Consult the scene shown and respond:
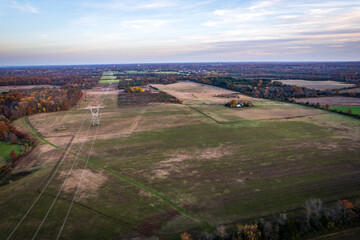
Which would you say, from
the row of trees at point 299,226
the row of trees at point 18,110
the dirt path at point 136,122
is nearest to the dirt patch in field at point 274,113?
the dirt path at point 136,122

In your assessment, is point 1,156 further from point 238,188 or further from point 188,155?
point 238,188

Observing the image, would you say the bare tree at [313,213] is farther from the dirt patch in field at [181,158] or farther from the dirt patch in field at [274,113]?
the dirt patch in field at [274,113]

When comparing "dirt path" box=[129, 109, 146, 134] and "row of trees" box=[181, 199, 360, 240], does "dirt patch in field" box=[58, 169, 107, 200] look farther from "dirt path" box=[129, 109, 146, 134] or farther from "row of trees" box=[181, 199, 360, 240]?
"dirt path" box=[129, 109, 146, 134]

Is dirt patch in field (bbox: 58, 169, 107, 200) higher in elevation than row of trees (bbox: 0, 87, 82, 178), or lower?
lower

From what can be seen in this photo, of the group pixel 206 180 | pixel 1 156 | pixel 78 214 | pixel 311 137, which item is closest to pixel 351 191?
pixel 206 180

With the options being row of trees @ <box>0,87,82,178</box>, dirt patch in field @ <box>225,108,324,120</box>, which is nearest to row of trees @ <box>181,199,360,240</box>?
row of trees @ <box>0,87,82,178</box>
